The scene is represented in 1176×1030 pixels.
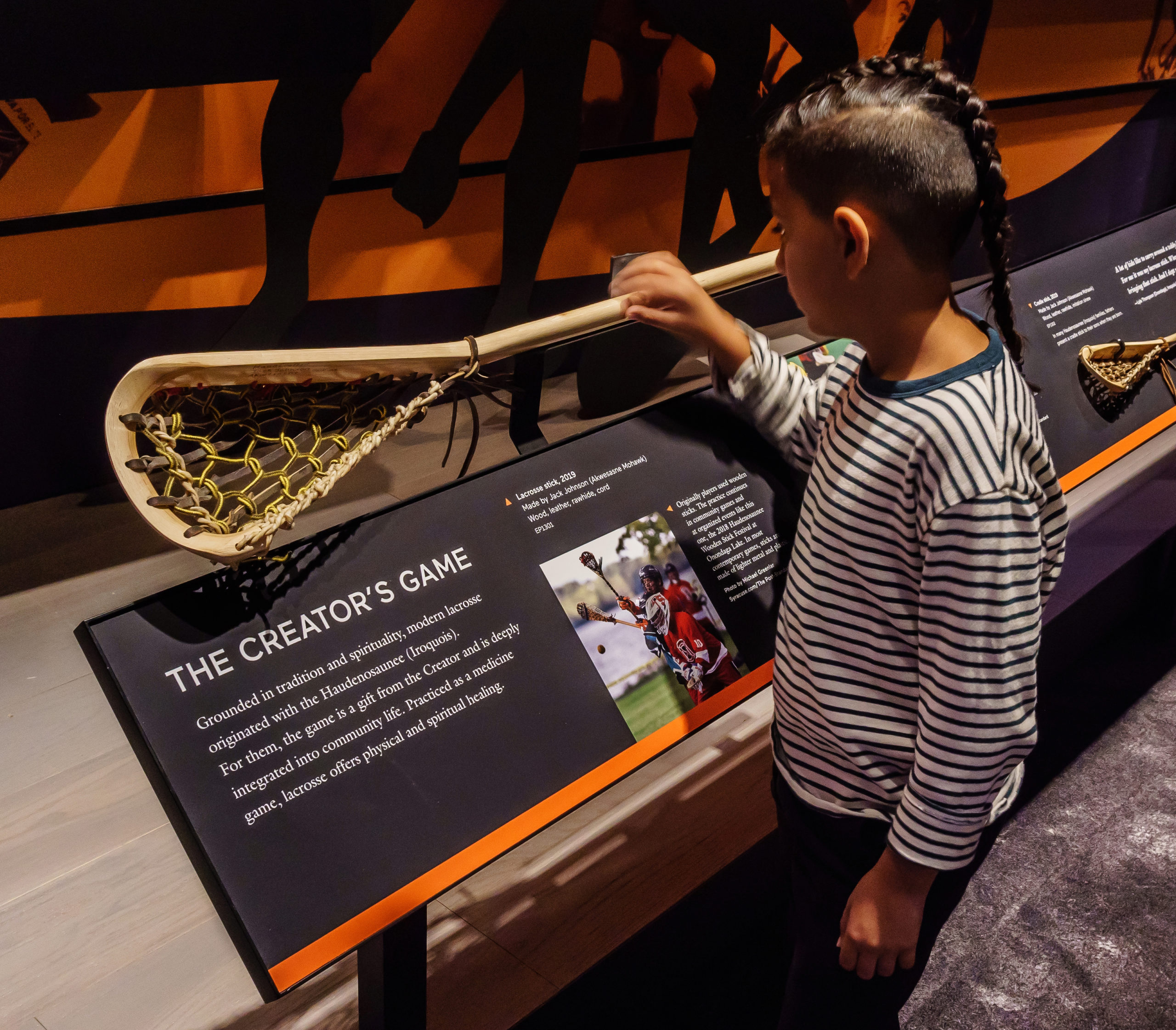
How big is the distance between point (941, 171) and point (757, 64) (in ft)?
4.82

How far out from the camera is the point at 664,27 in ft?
6.45

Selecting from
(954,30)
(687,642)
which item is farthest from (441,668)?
(954,30)

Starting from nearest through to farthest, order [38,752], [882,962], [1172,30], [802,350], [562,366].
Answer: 1. [882,962]
2. [802,350]
3. [38,752]
4. [562,366]
5. [1172,30]

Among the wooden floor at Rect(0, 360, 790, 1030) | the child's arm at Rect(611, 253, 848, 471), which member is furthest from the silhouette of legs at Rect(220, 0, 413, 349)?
the child's arm at Rect(611, 253, 848, 471)

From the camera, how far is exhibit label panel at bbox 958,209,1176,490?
140 cm

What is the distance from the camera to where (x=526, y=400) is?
3.67ft

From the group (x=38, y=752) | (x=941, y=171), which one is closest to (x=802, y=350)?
(x=941, y=171)

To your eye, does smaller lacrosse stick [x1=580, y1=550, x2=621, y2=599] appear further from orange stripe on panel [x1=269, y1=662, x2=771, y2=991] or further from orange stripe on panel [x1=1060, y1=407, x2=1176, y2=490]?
orange stripe on panel [x1=1060, y1=407, x2=1176, y2=490]

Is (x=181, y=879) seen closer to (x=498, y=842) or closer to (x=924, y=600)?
(x=498, y=842)

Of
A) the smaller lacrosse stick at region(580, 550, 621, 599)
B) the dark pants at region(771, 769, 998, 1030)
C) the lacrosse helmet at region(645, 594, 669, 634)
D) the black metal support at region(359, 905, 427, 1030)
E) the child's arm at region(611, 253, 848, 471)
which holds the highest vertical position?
the child's arm at region(611, 253, 848, 471)

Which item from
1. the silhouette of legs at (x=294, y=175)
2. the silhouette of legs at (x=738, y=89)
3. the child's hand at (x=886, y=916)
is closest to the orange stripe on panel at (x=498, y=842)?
the child's hand at (x=886, y=916)

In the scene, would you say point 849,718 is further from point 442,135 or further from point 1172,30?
point 1172,30

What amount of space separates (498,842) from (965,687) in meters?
0.44

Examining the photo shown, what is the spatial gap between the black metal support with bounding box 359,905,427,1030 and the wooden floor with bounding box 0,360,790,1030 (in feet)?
1.03
